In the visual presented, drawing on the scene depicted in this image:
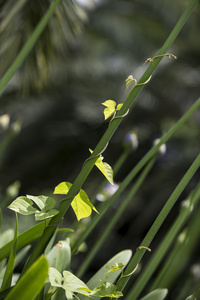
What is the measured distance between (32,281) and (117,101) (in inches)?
131

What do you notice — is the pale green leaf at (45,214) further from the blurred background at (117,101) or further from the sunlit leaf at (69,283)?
the blurred background at (117,101)

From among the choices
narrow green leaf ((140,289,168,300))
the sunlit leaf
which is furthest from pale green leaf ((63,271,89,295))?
narrow green leaf ((140,289,168,300))

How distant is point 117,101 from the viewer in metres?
3.58

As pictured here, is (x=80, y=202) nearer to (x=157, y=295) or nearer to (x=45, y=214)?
(x=45, y=214)

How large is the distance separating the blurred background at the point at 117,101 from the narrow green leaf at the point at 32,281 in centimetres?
294

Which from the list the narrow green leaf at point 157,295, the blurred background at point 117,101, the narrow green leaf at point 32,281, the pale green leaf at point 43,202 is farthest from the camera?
the blurred background at point 117,101

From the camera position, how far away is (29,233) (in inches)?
18.3

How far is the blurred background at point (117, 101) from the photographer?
3623 mm

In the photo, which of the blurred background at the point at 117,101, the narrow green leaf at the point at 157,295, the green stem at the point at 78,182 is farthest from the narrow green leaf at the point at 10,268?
the blurred background at the point at 117,101

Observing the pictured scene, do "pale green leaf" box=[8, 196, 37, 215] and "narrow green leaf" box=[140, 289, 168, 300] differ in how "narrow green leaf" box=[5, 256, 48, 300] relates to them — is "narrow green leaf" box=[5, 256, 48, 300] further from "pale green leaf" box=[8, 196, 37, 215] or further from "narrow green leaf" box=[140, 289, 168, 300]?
"narrow green leaf" box=[140, 289, 168, 300]

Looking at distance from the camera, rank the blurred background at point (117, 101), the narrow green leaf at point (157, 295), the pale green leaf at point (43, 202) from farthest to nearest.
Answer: the blurred background at point (117, 101) < the narrow green leaf at point (157, 295) < the pale green leaf at point (43, 202)

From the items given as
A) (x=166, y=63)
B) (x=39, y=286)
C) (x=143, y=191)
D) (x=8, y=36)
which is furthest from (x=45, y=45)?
(x=143, y=191)

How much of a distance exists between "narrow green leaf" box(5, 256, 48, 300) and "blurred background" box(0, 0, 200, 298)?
2.94 metres

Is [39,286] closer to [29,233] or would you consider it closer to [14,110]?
[29,233]
